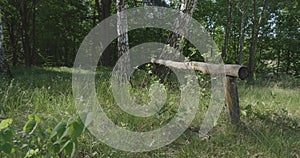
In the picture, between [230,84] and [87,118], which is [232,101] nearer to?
[230,84]

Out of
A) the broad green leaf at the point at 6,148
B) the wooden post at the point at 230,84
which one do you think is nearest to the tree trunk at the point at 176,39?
the wooden post at the point at 230,84

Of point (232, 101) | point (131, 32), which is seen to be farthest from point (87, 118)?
point (131, 32)

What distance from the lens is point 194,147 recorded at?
8.03ft

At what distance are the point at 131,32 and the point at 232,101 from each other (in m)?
12.2

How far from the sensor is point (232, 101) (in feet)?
10.00

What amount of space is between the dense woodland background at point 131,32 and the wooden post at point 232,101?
9.73 m

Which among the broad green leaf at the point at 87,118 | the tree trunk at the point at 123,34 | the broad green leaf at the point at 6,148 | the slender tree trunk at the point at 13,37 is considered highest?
the slender tree trunk at the point at 13,37

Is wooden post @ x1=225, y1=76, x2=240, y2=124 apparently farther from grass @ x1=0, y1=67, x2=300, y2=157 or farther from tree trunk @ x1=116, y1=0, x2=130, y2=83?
tree trunk @ x1=116, y1=0, x2=130, y2=83

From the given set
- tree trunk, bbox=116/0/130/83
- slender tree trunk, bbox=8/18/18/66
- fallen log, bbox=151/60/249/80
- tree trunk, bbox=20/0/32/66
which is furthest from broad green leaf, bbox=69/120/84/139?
slender tree trunk, bbox=8/18/18/66

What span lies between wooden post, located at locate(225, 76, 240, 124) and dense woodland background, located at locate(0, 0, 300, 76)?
383 inches

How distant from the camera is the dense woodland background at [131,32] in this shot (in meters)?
12.9

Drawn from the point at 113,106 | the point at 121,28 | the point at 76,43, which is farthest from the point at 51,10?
the point at 113,106

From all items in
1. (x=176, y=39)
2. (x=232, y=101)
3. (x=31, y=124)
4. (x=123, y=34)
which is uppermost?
(x=123, y=34)

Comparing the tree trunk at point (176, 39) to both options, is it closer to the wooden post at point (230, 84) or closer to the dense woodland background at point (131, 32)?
the wooden post at point (230, 84)
